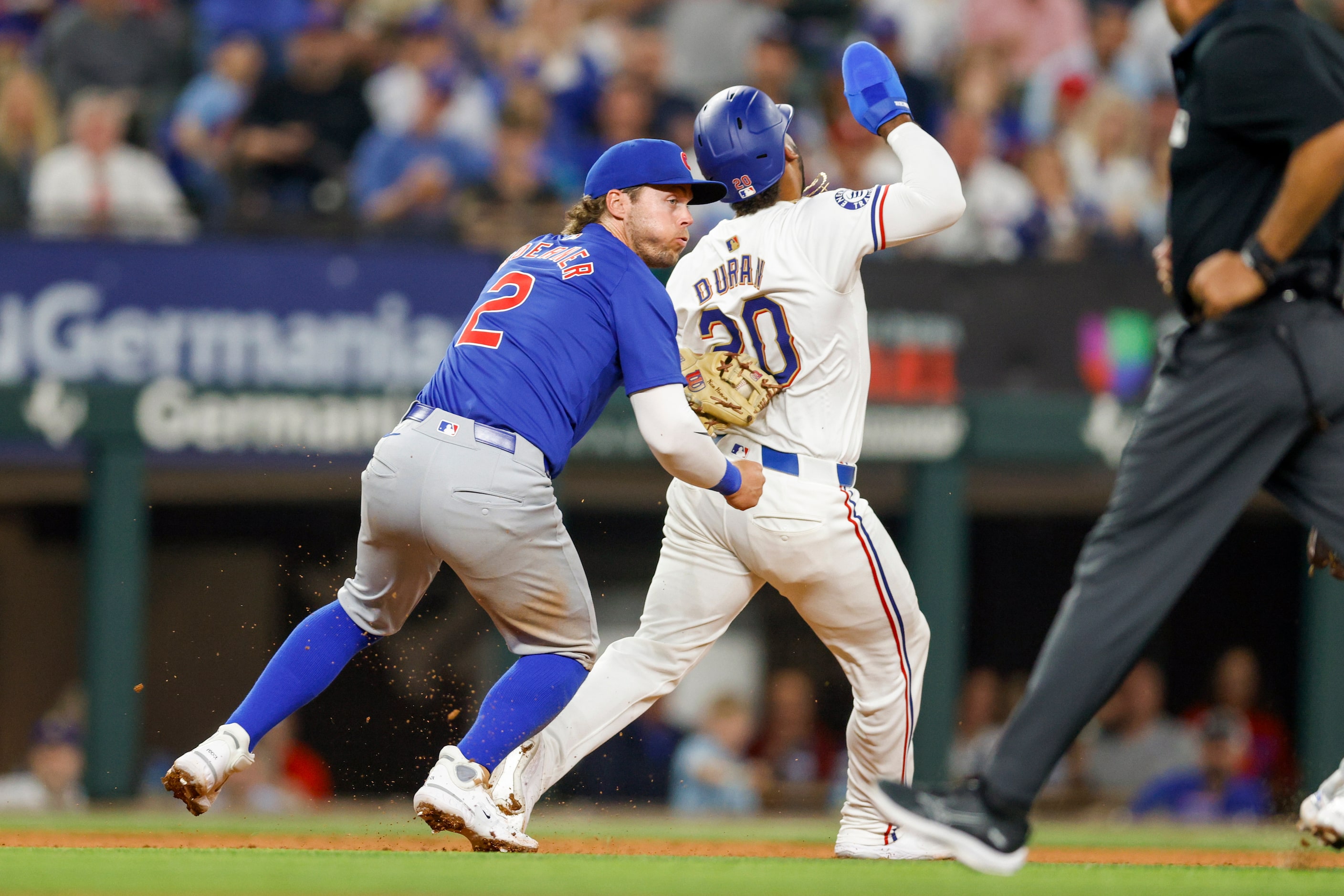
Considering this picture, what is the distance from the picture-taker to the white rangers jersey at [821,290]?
4469mm

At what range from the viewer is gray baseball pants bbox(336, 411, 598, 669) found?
408 centimetres

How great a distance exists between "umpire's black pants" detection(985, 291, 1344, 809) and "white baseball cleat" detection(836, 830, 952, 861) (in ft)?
4.31

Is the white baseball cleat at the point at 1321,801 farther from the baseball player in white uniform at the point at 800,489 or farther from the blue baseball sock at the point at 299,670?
the blue baseball sock at the point at 299,670

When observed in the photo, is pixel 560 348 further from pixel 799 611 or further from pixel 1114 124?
pixel 1114 124

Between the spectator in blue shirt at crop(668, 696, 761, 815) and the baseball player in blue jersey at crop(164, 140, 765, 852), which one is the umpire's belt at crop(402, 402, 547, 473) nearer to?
the baseball player in blue jersey at crop(164, 140, 765, 852)

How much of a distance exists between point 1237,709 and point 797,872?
634cm

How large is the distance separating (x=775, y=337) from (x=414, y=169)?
5320 millimetres

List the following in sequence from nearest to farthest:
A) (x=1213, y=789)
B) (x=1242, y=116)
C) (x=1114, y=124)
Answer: (x=1242, y=116) → (x=1213, y=789) → (x=1114, y=124)

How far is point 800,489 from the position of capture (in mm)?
4457

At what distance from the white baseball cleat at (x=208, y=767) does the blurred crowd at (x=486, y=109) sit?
4969 millimetres

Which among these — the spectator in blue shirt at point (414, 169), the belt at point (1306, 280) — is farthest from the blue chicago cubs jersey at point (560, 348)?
the spectator in blue shirt at point (414, 169)

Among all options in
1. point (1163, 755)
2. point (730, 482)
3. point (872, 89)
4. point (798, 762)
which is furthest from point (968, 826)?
A: point (1163, 755)

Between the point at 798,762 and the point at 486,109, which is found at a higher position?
the point at 486,109

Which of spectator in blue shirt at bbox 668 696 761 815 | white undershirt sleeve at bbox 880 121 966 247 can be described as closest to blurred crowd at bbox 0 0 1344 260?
spectator in blue shirt at bbox 668 696 761 815
